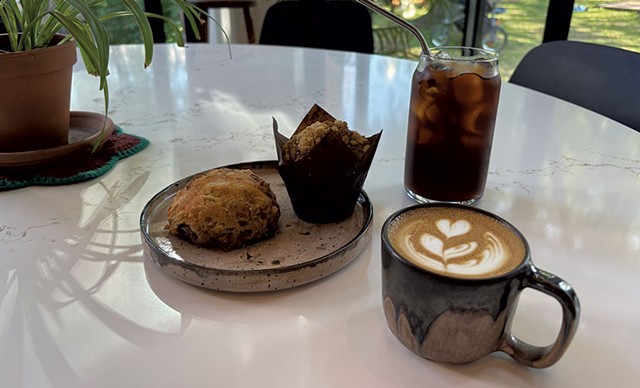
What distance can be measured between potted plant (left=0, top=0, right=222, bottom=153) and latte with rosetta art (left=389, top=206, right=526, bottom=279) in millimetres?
451

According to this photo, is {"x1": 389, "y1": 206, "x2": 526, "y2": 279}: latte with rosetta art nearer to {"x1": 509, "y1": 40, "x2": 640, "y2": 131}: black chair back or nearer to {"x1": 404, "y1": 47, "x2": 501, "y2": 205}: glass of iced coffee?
{"x1": 404, "y1": 47, "x2": 501, "y2": 205}: glass of iced coffee

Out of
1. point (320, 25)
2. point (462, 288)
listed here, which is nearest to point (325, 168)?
point (462, 288)

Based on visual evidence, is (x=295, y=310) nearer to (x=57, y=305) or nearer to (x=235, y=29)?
(x=57, y=305)

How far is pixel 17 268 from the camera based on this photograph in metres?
0.64

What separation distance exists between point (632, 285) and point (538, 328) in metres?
0.15

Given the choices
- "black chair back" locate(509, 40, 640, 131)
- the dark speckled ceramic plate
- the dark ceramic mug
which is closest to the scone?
the dark speckled ceramic plate

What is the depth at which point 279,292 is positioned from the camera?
0.59 metres

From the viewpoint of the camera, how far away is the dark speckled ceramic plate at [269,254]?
0.57 metres

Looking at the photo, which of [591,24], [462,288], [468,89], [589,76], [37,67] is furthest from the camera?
[591,24]

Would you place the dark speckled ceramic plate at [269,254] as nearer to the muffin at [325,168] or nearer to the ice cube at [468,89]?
the muffin at [325,168]

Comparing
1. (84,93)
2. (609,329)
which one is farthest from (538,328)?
(84,93)

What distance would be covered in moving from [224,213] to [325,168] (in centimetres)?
14

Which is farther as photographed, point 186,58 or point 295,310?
point 186,58

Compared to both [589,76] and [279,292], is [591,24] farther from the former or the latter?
[279,292]
